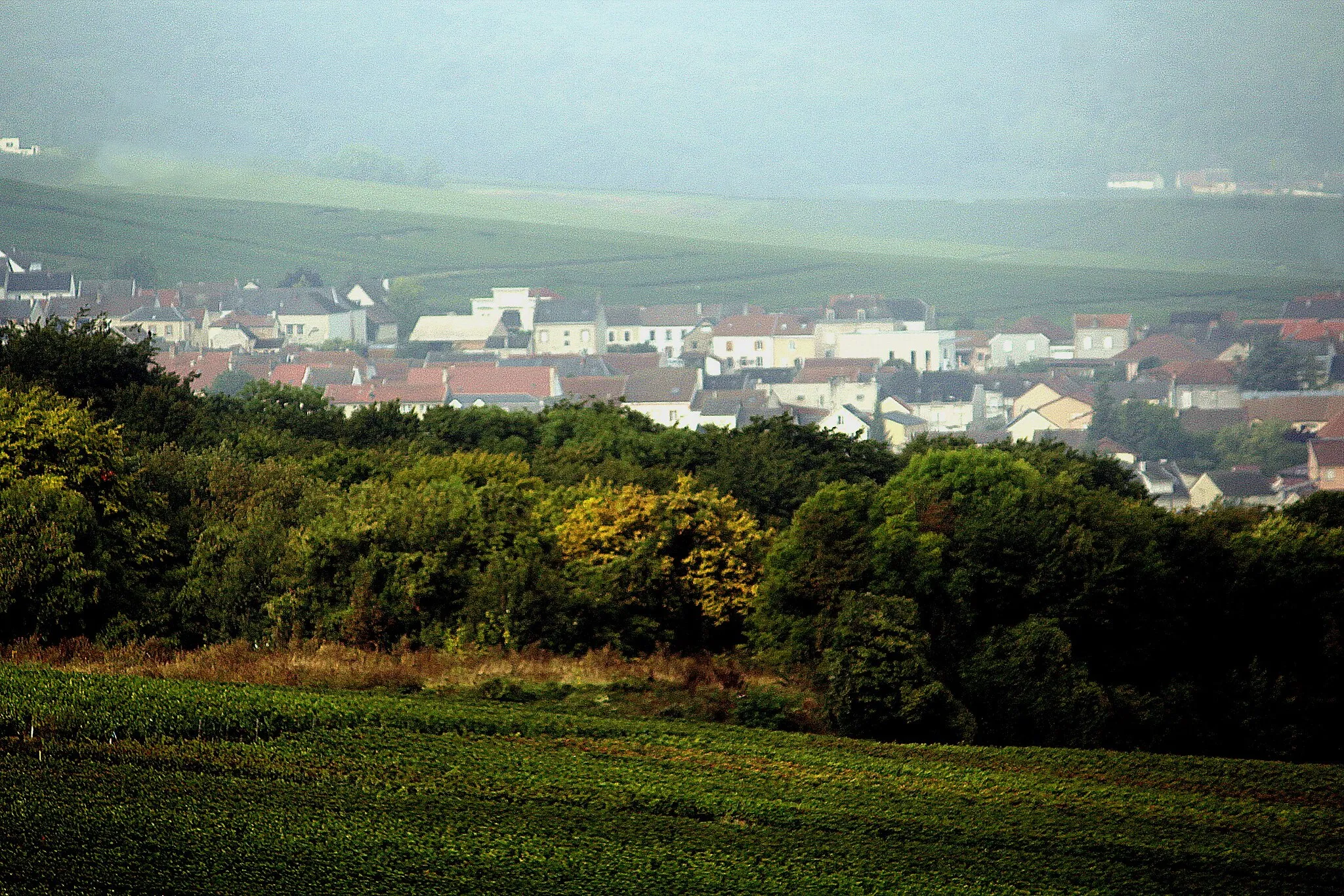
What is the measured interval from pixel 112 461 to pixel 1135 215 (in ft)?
598

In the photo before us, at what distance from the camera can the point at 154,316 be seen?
13200cm

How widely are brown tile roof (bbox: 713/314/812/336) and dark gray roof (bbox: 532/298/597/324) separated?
1283 cm

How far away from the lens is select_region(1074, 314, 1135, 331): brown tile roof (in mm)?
144000

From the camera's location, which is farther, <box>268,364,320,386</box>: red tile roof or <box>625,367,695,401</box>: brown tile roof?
<box>268,364,320,386</box>: red tile roof

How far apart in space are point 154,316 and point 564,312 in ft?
128

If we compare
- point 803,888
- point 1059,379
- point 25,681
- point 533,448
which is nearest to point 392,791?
point 803,888

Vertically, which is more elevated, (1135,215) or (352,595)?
(1135,215)

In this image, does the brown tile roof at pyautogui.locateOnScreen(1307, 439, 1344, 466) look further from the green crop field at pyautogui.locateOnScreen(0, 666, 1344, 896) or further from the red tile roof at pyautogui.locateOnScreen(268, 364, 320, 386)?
the green crop field at pyautogui.locateOnScreen(0, 666, 1344, 896)

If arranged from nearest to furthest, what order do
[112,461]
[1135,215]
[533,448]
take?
[112,461] → [533,448] → [1135,215]

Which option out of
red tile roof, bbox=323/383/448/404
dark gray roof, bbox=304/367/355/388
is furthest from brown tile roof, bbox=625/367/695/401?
dark gray roof, bbox=304/367/355/388

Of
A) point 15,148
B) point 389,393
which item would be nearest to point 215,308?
point 389,393

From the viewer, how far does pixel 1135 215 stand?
615ft

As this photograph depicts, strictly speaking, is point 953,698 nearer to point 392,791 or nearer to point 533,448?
point 392,791

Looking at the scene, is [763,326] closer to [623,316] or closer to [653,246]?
[623,316]
